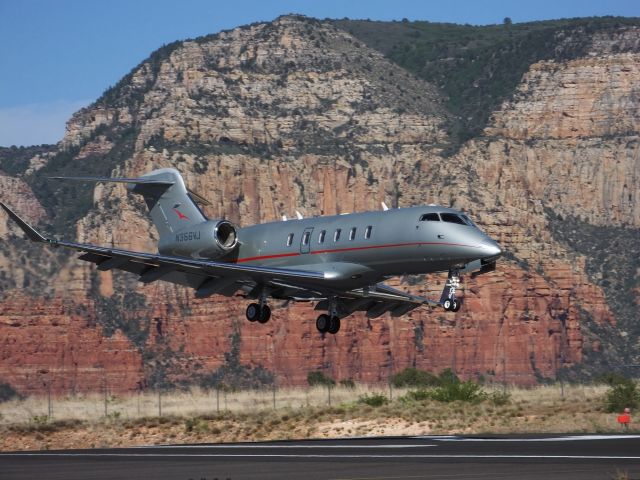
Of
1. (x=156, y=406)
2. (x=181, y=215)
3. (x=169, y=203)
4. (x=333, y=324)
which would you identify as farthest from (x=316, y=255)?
(x=156, y=406)

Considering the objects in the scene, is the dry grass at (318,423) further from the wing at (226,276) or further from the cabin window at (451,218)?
the cabin window at (451,218)

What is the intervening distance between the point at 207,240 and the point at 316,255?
4.97 meters

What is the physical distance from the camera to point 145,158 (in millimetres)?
147500

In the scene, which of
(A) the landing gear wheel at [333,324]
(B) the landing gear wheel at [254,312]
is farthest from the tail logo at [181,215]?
(A) the landing gear wheel at [333,324]

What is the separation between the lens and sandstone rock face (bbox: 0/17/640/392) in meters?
132

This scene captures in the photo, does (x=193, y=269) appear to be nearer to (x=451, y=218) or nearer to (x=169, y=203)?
(x=169, y=203)

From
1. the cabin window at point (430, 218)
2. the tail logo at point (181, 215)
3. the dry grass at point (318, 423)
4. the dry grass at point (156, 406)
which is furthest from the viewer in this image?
the dry grass at point (156, 406)

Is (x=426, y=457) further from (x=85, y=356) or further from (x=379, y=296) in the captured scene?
(x=85, y=356)

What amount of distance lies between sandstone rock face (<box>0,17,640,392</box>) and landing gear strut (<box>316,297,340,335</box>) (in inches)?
2255

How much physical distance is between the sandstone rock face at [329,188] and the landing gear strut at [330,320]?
188 ft

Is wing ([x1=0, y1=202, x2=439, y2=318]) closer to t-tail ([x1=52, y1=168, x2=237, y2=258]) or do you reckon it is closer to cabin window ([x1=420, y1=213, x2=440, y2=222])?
t-tail ([x1=52, y1=168, x2=237, y2=258])

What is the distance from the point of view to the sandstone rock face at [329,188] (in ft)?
431

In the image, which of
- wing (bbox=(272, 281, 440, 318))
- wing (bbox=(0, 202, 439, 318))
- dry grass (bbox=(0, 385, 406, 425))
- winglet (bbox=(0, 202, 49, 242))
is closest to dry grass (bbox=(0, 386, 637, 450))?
dry grass (bbox=(0, 385, 406, 425))

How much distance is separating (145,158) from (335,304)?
106 meters
